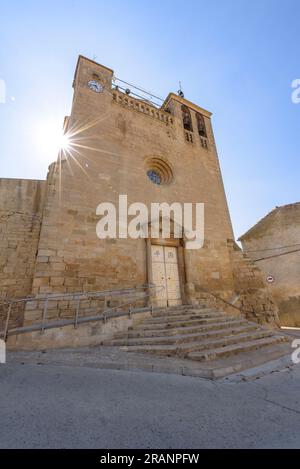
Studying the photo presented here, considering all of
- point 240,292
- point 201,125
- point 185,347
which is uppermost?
point 201,125

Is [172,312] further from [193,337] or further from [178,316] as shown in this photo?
[193,337]

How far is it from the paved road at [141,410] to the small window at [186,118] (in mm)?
11766

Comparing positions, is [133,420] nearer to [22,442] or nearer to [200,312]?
[22,442]

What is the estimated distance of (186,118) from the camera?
38.5 feet

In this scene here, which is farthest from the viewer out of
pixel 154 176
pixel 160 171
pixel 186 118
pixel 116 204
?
pixel 186 118

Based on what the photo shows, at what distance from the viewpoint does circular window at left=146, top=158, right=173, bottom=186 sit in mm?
9227

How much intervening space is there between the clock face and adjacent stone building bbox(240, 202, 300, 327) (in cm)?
1175

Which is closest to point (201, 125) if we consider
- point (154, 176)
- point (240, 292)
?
point (154, 176)

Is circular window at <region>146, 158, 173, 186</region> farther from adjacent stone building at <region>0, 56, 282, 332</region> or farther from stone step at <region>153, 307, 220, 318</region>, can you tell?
stone step at <region>153, 307, 220, 318</region>

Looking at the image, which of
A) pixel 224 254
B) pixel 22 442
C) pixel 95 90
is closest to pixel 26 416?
pixel 22 442

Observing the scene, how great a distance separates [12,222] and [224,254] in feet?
26.8

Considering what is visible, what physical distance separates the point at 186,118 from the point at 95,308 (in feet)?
36.9

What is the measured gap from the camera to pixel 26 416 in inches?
74.0

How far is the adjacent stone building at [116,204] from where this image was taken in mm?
6023
